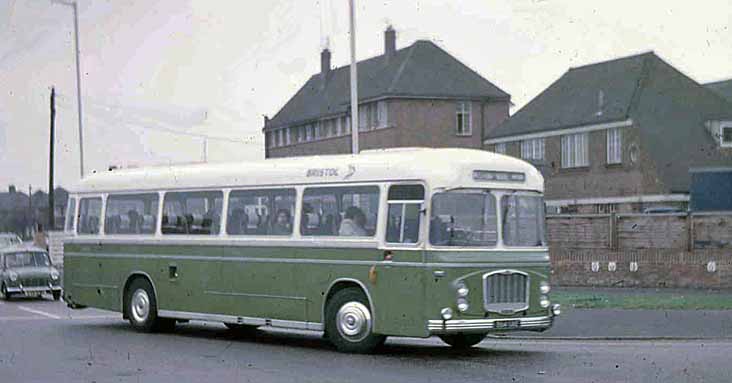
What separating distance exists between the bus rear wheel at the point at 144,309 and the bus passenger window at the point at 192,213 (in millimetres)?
1236

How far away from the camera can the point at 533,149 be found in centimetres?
6744

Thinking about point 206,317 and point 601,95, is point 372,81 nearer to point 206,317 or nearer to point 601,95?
point 601,95

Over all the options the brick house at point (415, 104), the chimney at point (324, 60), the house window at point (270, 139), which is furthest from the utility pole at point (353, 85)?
the house window at point (270, 139)

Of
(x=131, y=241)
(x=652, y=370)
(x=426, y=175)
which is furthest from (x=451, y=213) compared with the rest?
(x=131, y=241)

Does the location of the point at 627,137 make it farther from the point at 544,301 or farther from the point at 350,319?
the point at 350,319

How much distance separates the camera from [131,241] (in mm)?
23703

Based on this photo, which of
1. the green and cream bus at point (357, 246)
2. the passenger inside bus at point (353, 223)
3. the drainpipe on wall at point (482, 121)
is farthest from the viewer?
the drainpipe on wall at point (482, 121)

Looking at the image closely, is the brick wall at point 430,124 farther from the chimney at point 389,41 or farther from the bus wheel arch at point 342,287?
the bus wheel arch at point 342,287

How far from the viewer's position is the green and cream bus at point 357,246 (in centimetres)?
1812

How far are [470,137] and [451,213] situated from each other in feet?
195

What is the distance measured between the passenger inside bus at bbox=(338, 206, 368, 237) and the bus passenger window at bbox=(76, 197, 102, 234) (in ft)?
23.6

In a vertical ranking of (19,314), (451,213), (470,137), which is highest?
(470,137)

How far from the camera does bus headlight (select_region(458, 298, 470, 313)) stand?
17.9 meters

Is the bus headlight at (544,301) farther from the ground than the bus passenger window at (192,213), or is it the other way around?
the bus passenger window at (192,213)
